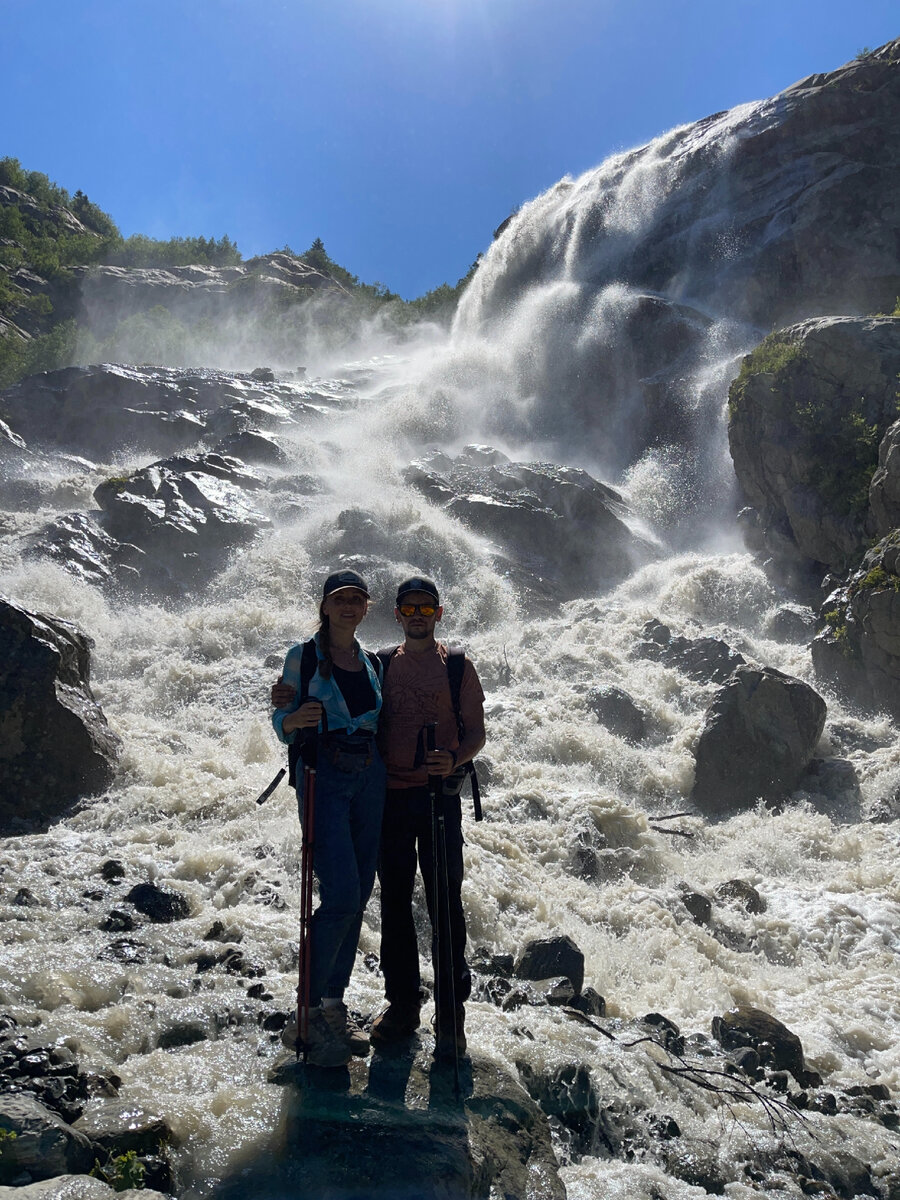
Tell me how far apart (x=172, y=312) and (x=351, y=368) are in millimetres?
23909

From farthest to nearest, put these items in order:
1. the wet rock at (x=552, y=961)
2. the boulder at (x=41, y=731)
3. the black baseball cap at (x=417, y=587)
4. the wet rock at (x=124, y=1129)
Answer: the boulder at (x=41, y=731)
the wet rock at (x=552, y=961)
the black baseball cap at (x=417, y=587)
the wet rock at (x=124, y=1129)

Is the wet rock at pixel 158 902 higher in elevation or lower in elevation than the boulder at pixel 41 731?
lower

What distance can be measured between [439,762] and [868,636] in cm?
1353

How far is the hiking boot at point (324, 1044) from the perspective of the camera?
4.11m

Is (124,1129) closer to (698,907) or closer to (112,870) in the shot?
(112,870)

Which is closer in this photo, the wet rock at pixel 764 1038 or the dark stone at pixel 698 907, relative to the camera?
the wet rock at pixel 764 1038

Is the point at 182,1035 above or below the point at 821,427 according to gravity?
below

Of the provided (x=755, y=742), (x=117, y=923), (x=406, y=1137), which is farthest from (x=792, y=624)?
(x=406, y=1137)

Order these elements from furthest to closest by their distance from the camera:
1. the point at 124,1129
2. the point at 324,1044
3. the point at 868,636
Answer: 1. the point at 868,636
2. the point at 324,1044
3. the point at 124,1129

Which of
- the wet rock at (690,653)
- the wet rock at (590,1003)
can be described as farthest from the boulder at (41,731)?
the wet rock at (690,653)

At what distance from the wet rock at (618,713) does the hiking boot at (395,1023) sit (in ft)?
36.6

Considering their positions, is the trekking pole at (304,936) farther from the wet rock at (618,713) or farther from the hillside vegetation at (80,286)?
the hillside vegetation at (80,286)

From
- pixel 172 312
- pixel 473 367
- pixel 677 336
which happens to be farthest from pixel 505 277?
pixel 172 312

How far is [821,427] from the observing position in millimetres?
20156
